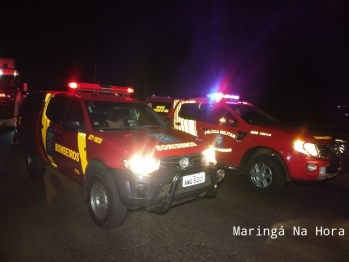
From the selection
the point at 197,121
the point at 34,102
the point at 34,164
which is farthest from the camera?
the point at 197,121

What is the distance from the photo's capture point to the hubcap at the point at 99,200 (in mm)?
4023

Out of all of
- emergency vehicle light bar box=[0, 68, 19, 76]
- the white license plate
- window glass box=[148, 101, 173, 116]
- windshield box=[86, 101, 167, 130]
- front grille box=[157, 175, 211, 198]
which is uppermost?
emergency vehicle light bar box=[0, 68, 19, 76]

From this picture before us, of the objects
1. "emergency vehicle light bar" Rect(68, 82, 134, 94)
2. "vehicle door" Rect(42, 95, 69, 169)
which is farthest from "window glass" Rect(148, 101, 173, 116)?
"vehicle door" Rect(42, 95, 69, 169)

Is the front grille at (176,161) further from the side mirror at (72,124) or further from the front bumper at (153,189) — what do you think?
the side mirror at (72,124)

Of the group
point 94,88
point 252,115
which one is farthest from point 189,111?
point 94,88

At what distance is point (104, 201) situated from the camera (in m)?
4.04

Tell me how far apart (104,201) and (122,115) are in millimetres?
1744

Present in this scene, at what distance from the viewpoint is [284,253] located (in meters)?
3.59

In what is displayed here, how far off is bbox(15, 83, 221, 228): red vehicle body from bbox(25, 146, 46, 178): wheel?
520 millimetres

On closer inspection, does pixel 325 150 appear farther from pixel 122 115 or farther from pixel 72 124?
pixel 72 124

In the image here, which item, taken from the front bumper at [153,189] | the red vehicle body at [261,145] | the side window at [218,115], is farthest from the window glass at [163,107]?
the front bumper at [153,189]

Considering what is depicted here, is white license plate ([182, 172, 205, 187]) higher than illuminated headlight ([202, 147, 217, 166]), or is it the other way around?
illuminated headlight ([202, 147, 217, 166])

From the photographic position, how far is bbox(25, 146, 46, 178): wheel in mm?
6086

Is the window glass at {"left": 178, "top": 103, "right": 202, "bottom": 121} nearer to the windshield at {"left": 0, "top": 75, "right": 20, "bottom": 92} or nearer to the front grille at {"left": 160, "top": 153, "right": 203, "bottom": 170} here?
the front grille at {"left": 160, "top": 153, "right": 203, "bottom": 170}
